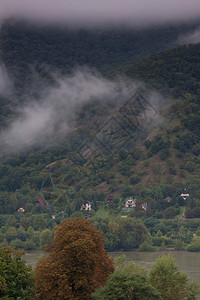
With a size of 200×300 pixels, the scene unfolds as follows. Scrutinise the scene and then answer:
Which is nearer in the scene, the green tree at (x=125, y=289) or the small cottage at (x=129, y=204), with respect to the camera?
the green tree at (x=125, y=289)

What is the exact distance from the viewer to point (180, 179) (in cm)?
17050

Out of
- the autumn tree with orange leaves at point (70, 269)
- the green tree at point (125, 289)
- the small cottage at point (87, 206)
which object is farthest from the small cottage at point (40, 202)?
the green tree at point (125, 289)

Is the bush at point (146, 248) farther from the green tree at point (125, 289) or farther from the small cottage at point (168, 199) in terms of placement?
the green tree at point (125, 289)

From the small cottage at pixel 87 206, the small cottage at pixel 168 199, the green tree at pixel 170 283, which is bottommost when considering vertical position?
the green tree at pixel 170 283

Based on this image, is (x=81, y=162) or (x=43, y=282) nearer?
(x=43, y=282)

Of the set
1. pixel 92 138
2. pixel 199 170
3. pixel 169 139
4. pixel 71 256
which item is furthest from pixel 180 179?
pixel 71 256

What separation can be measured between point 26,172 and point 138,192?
141 feet

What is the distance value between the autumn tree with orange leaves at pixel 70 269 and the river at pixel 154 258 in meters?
37.8

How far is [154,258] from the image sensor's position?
305ft

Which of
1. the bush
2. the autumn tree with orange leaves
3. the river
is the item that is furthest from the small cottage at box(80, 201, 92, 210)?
the autumn tree with orange leaves

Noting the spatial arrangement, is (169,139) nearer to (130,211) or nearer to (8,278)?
(130,211)

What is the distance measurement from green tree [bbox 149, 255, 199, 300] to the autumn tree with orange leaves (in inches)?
257

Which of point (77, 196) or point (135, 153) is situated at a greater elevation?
point (135, 153)

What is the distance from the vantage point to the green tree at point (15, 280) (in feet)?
105
